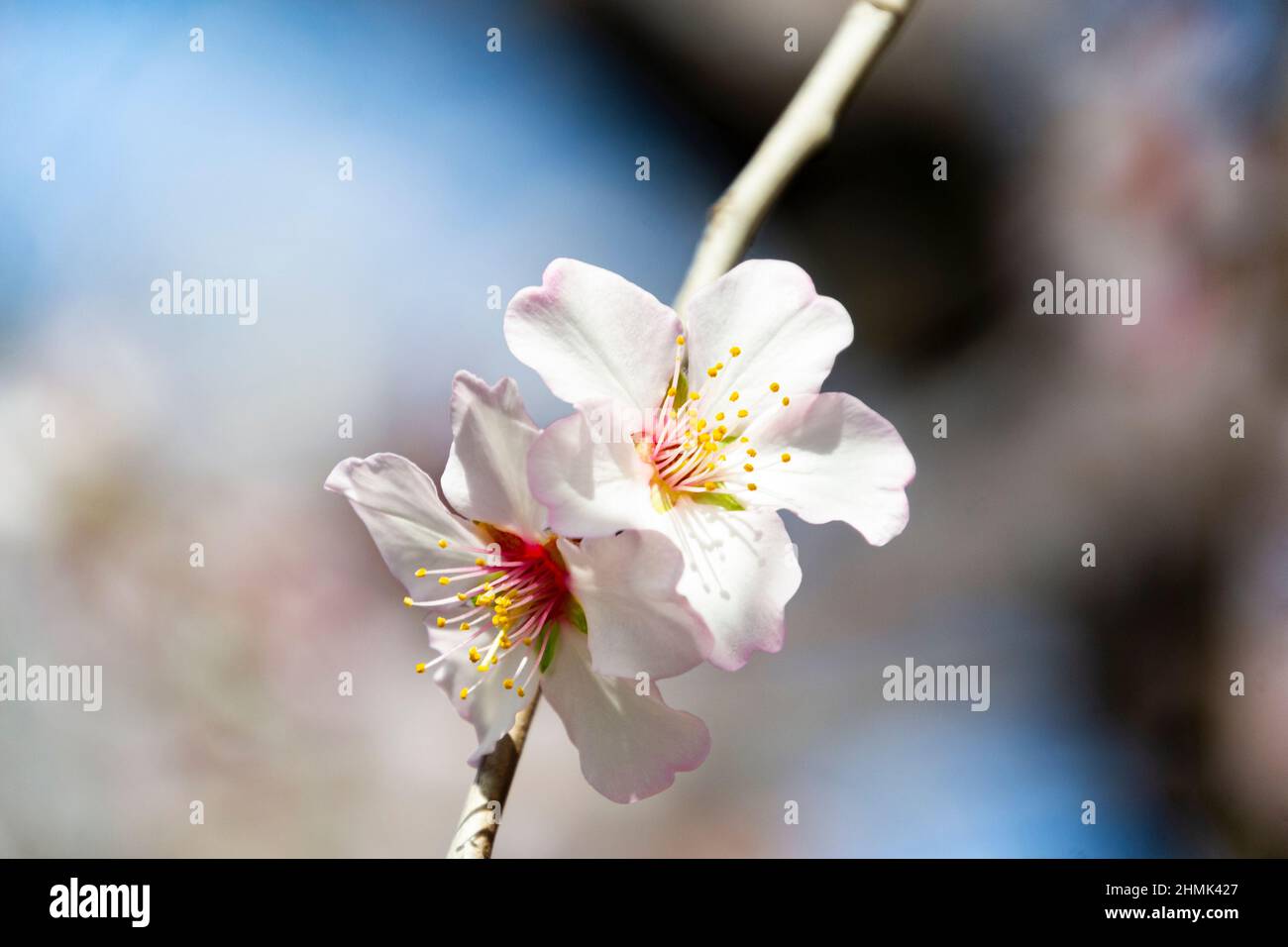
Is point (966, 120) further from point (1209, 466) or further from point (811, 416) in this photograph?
point (811, 416)

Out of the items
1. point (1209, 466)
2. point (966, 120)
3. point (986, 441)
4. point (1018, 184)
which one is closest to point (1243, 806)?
point (1209, 466)

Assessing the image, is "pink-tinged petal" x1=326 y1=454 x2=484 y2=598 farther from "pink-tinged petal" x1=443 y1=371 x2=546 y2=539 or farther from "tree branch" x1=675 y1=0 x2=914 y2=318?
"tree branch" x1=675 y1=0 x2=914 y2=318

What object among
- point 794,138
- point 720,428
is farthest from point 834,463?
point 794,138

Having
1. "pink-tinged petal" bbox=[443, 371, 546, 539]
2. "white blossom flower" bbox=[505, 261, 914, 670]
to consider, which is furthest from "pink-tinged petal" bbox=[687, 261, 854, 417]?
"pink-tinged petal" bbox=[443, 371, 546, 539]

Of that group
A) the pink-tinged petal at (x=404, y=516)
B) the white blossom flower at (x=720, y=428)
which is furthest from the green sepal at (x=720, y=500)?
the pink-tinged petal at (x=404, y=516)

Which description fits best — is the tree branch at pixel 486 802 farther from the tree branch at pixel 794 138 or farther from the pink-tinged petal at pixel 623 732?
the tree branch at pixel 794 138

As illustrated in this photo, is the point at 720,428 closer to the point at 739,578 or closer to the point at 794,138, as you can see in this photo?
the point at 739,578

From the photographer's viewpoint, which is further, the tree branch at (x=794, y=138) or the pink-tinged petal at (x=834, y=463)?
the tree branch at (x=794, y=138)
